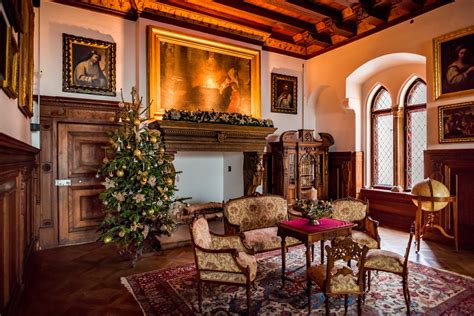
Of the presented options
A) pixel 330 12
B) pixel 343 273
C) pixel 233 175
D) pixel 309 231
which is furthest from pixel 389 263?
pixel 330 12

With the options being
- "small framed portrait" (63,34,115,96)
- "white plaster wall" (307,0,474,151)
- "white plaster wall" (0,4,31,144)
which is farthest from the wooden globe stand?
"small framed portrait" (63,34,115,96)

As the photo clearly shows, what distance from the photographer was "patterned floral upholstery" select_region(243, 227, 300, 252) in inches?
167

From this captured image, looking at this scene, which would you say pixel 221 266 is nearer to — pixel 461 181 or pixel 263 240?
pixel 263 240

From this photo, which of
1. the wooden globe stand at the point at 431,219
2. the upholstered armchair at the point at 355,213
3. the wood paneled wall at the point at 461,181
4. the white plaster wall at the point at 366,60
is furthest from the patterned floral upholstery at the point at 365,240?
the white plaster wall at the point at 366,60

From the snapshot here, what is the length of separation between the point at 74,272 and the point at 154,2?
5.15 metres

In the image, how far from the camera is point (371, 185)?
305 inches

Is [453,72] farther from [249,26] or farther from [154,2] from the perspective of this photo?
[154,2]

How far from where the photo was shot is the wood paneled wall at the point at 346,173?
7.59 meters

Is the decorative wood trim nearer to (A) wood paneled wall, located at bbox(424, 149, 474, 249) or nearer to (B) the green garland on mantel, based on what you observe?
(B) the green garland on mantel

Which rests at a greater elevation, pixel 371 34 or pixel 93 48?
pixel 371 34

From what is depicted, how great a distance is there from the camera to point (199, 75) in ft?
21.4

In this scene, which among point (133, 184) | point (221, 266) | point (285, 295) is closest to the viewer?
point (221, 266)

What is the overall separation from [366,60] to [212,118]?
13.2 feet

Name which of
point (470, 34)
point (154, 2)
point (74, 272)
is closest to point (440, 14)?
point (470, 34)
